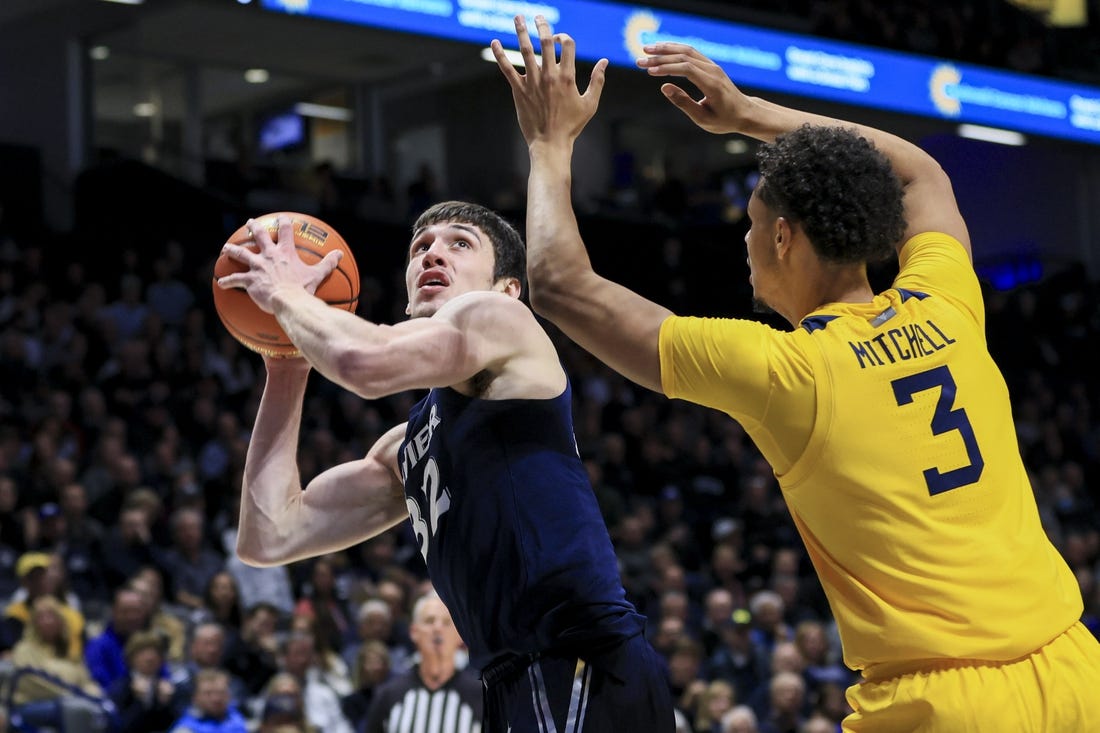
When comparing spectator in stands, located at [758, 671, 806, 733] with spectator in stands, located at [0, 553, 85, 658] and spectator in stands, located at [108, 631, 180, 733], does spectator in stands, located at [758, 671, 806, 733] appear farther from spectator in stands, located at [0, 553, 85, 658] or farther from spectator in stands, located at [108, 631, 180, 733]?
spectator in stands, located at [0, 553, 85, 658]

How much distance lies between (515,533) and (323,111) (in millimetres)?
18807

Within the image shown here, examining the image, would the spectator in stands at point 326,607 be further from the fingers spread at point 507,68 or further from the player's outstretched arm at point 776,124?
the fingers spread at point 507,68

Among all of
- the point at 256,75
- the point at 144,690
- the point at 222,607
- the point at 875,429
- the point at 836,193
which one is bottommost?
the point at 144,690

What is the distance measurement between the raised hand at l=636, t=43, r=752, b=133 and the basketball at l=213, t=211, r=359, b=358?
0.91 meters

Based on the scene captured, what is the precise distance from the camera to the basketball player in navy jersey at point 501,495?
120 inches

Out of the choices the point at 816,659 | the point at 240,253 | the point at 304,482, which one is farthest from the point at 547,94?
the point at 816,659

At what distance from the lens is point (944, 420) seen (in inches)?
105

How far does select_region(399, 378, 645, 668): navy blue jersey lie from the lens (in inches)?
124

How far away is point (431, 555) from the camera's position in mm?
3312

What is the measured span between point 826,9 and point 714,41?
335cm

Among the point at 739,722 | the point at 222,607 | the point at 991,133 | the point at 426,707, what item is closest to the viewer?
the point at 426,707

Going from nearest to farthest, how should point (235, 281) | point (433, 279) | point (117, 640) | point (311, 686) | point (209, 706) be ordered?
point (235, 281) → point (433, 279) → point (209, 706) → point (117, 640) → point (311, 686)

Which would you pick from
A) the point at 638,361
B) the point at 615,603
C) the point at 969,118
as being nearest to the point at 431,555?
the point at 615,603

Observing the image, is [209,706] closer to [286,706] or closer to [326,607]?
[286,706]
